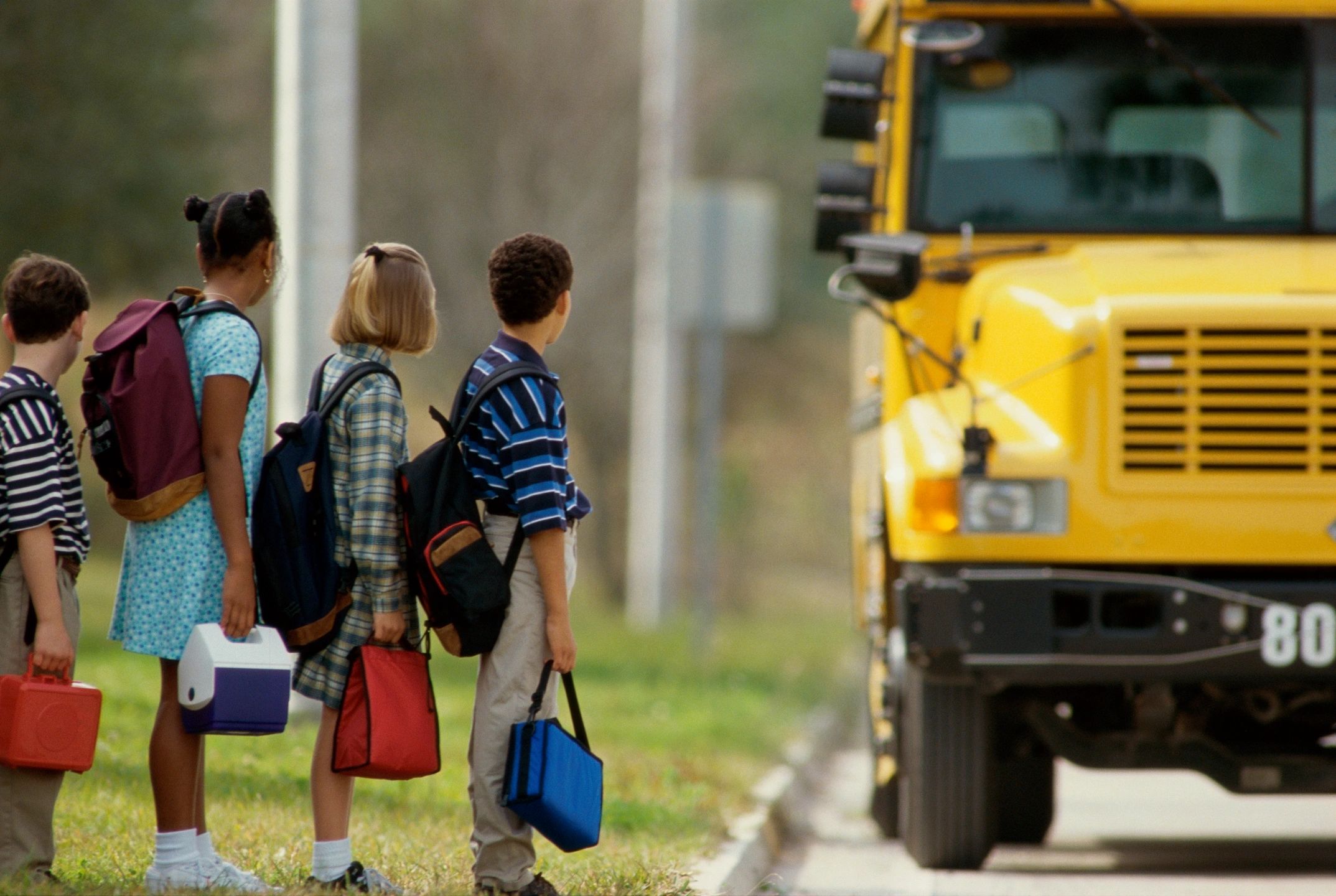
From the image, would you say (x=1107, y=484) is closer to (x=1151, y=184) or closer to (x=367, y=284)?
(x=1151, y=184)

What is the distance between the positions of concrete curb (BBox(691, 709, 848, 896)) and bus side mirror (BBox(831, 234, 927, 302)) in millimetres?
1901

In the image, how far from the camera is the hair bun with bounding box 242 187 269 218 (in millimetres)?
5020

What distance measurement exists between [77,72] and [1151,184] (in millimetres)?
10033

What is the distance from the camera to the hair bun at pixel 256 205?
5020 millimetres

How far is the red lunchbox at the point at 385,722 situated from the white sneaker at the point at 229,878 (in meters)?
0.36

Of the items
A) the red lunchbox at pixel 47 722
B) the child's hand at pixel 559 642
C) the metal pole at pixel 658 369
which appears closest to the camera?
the red lunchbox at pixel 47 722

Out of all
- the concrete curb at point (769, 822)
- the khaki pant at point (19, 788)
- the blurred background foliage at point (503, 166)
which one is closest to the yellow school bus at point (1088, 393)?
the concrete curb at point (769, 822)

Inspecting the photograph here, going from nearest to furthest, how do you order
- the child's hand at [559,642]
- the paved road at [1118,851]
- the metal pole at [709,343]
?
the child's hand at [559,642] < the paved road at [1118,851] < the metal pole at [709,343]

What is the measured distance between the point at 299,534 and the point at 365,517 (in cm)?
17

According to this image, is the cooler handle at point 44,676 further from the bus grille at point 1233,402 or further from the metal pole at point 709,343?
the metal pole at point 709,343

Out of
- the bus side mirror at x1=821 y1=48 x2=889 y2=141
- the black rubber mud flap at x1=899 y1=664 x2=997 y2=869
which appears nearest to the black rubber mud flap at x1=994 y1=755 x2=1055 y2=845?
the black rubber mud flap at x1=899 y1=664 x2=997 y2=869

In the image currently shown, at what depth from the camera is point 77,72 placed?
14945mm

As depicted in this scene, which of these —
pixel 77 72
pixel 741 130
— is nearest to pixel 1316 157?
pixel 77 72

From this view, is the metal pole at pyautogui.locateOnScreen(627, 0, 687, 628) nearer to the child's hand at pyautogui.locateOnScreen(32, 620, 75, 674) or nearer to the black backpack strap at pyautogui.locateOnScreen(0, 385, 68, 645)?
the black backpack strap at pyautogui.locateOnScreen(0, 385, 68, 645)
